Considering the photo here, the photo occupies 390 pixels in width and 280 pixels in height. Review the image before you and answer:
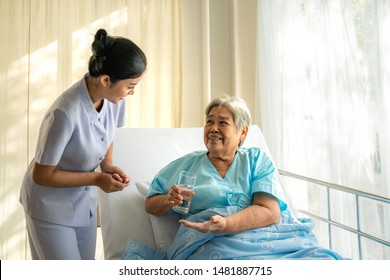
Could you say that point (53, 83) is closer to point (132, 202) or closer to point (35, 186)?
point (132, 202)

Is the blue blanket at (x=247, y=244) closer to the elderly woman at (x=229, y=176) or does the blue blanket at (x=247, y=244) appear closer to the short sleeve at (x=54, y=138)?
the elderly woman at (x=229, y=176)

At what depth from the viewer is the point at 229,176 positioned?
2057mm

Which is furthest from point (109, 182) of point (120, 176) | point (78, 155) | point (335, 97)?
point (335, 97)

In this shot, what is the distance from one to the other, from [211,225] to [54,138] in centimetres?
65

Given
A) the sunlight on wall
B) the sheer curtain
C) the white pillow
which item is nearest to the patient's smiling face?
the white pillow

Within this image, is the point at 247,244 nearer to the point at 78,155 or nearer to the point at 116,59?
the point at 78,155

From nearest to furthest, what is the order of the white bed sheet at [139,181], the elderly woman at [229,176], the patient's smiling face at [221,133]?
the elderly woman at [229,176], the patient's smiling face at [221,133], the white bed sheet at [139,181]

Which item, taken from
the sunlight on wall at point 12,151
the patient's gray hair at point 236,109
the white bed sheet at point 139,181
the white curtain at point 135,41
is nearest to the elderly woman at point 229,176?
the patient's gray hair at point 236,109

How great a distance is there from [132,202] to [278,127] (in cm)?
156

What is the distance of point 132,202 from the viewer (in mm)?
2291

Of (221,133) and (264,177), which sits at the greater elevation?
(221,133)

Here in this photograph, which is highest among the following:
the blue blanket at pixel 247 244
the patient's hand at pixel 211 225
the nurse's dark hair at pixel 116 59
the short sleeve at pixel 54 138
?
the nurse's dark hair at pixel 116 59

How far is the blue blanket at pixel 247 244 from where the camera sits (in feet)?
6.05

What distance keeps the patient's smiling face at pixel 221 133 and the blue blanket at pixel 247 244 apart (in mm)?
279
